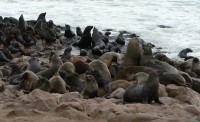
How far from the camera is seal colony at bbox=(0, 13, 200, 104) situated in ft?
28.3

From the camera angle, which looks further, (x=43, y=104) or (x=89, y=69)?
(x=89, y=69)

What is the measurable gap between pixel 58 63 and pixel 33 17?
13.0 meters

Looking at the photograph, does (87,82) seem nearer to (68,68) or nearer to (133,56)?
(68,68)

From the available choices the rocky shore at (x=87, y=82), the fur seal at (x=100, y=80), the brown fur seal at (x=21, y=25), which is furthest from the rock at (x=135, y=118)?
the brown fur seal at (x=21, y=25)

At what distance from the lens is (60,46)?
16078 mm

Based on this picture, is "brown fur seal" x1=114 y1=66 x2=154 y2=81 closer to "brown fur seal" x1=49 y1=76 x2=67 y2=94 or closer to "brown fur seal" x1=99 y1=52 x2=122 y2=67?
"brown fur seal" x1=49 y1=76 x2=67 y2=94

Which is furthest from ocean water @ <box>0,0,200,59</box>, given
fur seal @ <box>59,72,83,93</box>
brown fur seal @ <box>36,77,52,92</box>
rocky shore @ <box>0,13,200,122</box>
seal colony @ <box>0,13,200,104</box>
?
brown fur seal @ <box>36,77,52,92</box>

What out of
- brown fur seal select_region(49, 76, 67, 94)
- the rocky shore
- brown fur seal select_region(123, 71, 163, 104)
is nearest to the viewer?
the rocky shore

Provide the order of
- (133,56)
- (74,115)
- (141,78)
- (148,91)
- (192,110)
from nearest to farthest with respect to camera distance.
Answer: (74,115)
(192,110)
(148,91)
(141,78)
(133,56)

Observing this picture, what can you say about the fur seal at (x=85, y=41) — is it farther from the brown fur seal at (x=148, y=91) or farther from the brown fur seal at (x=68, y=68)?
the brown fur seal at (x=148, y=91)

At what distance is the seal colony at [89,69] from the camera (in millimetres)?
8617

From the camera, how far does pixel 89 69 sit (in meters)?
10.1

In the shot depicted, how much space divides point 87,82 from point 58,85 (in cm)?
67

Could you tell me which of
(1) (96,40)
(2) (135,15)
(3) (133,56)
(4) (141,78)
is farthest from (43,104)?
(2) (135,15)
